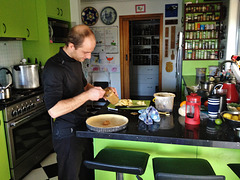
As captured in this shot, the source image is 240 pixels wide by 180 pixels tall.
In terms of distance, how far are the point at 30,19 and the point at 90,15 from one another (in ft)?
7.19

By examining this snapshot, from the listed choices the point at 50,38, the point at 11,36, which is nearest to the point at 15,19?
the point at 11,36

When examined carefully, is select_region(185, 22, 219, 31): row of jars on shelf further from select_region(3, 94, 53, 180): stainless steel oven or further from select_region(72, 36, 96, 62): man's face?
select_region(72, 36, 96, 62): man's face

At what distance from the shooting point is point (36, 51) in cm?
372

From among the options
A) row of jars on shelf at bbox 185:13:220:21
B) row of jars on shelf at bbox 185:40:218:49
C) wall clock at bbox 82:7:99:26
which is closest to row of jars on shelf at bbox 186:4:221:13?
row of jars on shelf at bbox 185:13:220:21

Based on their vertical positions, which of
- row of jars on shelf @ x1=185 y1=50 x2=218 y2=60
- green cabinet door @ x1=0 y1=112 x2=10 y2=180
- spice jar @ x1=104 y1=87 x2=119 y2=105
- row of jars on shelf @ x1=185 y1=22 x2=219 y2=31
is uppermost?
row of jars on shelf @ x1=185 y1=22 x2=219 y2=31

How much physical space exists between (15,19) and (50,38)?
73 cm

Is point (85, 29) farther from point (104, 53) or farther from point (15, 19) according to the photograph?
point (104, 53)

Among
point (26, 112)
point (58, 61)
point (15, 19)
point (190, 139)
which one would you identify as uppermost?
point (15, 19)

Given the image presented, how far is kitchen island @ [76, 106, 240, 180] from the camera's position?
132 cm

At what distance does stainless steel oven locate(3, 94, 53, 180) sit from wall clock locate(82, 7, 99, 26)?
9.75 ft

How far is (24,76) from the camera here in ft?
10.2

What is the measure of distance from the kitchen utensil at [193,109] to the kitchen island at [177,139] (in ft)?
0.15

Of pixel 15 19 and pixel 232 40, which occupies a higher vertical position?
pixel 15 19

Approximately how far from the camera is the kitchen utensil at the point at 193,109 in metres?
1.52
